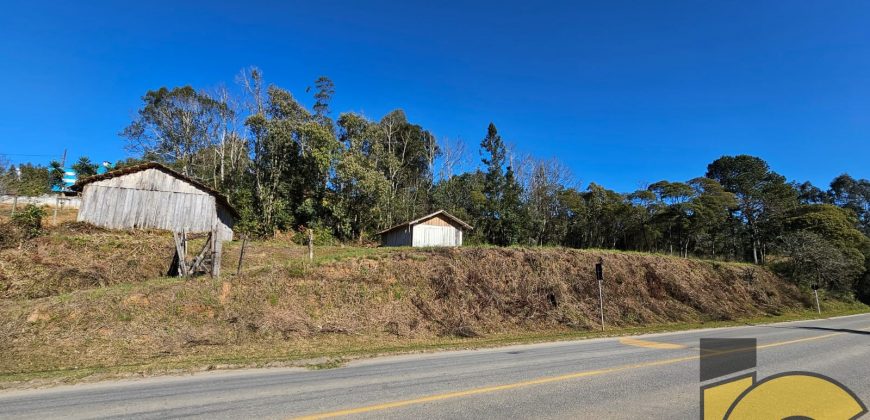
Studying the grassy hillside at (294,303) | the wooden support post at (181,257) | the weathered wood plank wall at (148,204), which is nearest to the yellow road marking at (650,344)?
the grassy hillside at (294,303)

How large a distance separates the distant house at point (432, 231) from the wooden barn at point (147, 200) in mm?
14701

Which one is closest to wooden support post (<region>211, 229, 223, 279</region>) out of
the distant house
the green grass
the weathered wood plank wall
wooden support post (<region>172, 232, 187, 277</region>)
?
wooden support post (<region>172, 232, 187, 277</region>)

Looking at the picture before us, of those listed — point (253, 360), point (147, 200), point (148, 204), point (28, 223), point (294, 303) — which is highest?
point (147, 200)

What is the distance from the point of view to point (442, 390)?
23.7 ft

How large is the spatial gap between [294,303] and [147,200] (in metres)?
18.0

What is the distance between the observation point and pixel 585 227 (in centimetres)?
5388

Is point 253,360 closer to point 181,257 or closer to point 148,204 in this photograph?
point 181,257

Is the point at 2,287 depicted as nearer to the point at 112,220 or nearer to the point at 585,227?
the point at 112,220

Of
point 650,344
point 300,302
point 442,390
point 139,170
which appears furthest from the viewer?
point 139,170

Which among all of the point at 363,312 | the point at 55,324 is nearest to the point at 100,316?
the point at 55,324

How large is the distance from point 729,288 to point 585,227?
74.7ft

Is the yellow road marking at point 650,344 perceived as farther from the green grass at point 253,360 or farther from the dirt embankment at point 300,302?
the dirt embankment at point 300,302

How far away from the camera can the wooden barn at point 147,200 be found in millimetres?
26766

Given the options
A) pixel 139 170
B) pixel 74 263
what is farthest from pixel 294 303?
pixel 139 170
